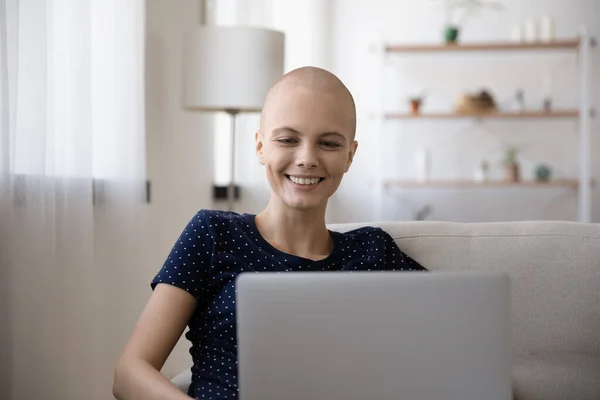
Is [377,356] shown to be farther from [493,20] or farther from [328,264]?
[493,20]

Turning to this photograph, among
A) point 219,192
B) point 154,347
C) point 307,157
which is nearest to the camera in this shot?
point 154,347

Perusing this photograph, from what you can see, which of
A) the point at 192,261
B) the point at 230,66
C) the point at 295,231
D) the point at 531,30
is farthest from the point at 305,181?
the point at 531,30

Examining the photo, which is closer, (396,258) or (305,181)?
(305,181)

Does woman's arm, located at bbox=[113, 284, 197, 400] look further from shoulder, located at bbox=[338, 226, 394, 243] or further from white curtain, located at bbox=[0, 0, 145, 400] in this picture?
white curtain, located at bbox=[0, 0, 145, 400]

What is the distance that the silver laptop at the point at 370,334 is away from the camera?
1.00 m

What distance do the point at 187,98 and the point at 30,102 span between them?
1.30 m

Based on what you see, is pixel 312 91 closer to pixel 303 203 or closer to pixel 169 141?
pixel 303 203

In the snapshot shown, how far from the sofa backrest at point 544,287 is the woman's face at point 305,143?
0.30 metres

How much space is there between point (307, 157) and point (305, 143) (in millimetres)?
27

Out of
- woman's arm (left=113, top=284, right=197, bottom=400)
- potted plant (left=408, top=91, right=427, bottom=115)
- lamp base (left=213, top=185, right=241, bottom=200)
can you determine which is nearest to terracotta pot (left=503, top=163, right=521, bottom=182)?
potted plant (left=408, top=91, right=427, bottom=115)

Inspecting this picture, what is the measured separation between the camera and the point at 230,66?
133 inches

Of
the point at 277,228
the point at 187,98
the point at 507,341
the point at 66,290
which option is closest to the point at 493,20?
the point at 187,98

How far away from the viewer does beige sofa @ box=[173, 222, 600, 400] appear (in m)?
1.66

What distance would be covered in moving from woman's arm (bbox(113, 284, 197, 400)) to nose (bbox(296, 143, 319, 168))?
11.0 inches
